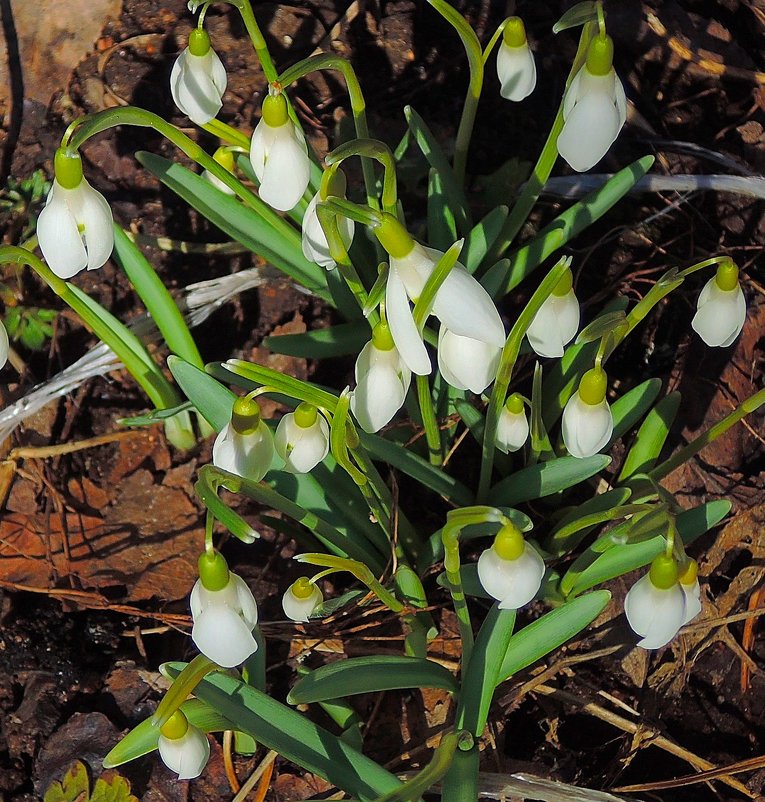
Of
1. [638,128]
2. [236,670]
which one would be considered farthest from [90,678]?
[638,128]

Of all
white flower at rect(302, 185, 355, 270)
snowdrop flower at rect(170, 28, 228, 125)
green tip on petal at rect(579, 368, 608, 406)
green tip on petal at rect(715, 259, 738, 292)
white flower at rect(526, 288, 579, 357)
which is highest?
snowdrop flower at rect(170, 28, 228, 125)

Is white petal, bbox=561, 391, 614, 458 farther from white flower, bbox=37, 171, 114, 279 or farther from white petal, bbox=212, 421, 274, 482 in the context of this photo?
white flower, bbox=37, 171, 114, 279

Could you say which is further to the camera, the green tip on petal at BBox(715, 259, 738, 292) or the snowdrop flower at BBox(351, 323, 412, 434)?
the green tip on petal at BBox(715, 259, 738, 292)

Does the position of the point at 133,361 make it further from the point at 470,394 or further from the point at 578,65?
the point at 578,65

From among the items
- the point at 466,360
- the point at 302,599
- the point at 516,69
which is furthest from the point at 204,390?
the point at 516,69

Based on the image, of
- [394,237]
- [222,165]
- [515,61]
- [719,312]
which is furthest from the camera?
[222,165]

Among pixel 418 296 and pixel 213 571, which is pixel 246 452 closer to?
pixel 213 571

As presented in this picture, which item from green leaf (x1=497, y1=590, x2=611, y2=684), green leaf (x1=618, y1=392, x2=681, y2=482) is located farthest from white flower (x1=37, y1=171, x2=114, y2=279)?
green leaf (x1=618, y1=392, x2=681, y2=482)
